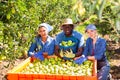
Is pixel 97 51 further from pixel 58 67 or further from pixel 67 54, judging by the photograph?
pixel 58 67

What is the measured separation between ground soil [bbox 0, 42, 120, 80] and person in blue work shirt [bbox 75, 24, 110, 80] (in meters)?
1.72

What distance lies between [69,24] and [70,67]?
0.85m

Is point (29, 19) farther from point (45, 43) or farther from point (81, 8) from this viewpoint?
point (81, 8)

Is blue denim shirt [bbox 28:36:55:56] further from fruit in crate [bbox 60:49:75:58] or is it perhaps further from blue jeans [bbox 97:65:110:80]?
blue jeans [bbox 97:65:110:80]

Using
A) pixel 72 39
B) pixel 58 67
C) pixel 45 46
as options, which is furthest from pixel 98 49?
pixel 45 46

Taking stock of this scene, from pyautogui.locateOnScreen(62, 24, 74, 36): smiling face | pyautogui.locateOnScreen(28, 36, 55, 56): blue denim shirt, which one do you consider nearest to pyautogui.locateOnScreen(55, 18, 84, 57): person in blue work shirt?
pyautogui.locateOnScreen(62, 24, 74, 36): smiling face

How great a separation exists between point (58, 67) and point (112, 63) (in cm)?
493

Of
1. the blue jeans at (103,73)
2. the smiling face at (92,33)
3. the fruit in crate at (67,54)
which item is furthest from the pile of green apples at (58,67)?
the smiling face at (92,33)

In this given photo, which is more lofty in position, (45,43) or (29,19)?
(29,19)

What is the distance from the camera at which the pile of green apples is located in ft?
17.7

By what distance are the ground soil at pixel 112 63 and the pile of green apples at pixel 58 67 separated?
1.18m

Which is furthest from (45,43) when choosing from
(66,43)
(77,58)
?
(77,58)

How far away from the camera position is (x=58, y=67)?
565 cm

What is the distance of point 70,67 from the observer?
18.8ft
